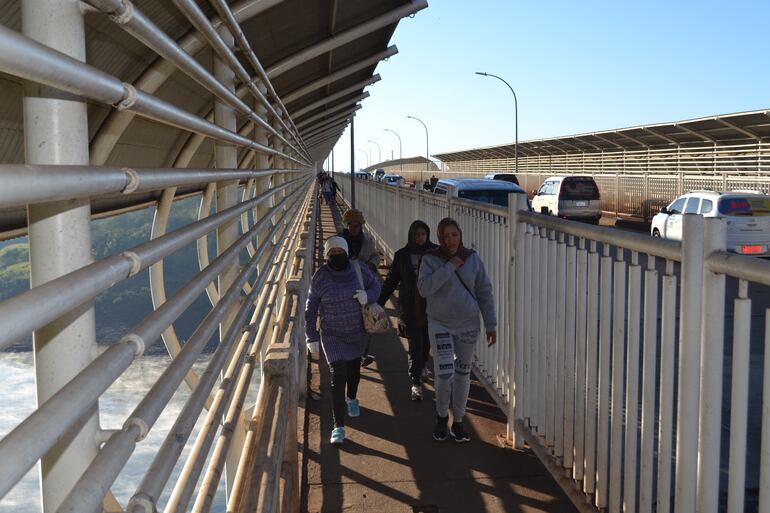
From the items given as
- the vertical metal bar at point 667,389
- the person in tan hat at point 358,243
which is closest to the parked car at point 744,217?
the person in tan hat at point 358,243

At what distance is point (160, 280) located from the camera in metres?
5.70

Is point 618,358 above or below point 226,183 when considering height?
below

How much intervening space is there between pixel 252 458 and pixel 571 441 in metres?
1.82

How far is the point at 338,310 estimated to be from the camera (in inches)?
249

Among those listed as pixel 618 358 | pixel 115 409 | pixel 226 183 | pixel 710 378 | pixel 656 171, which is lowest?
pixel 115 409

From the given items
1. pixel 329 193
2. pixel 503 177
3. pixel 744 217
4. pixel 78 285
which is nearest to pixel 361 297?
pixel 78 285

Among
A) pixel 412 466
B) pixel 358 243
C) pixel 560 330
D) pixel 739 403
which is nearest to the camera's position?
pixel 739 403

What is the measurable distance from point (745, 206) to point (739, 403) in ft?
56.8

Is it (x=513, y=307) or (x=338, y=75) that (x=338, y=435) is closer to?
(x=513, y=307)

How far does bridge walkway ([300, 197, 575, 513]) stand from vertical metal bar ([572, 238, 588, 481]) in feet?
2.16

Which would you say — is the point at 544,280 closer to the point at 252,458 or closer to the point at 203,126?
the point at 252,458

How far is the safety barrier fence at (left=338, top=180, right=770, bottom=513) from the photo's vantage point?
2.89 m

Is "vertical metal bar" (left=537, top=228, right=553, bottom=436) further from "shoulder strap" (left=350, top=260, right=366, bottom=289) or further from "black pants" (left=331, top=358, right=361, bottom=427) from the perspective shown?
"shoulder strap" (left=350, top=260, right=366, bottom=289)

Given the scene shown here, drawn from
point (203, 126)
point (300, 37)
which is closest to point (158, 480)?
point (203, 126)
